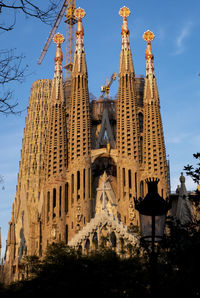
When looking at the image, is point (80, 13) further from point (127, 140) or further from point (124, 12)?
point (127, 140)

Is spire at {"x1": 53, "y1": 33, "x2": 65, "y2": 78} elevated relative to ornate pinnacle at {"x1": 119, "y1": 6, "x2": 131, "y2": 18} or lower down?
lower down

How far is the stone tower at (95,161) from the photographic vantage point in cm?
4628

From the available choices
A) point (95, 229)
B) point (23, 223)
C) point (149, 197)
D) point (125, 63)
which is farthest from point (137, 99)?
point (149, 197)

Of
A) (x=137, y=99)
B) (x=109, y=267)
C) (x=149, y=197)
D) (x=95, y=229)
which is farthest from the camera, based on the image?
(x=137, y=99)

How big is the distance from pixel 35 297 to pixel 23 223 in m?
47.3

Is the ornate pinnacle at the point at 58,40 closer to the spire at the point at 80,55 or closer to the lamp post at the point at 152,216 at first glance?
the spire at the point at 80,55

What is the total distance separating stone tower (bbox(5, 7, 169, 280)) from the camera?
152 ft

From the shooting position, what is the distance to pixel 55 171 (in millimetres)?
48812

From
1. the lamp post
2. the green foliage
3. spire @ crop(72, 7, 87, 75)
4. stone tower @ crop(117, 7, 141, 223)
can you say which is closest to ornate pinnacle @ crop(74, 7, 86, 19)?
spire @ crop(72, 7, 87, 75)

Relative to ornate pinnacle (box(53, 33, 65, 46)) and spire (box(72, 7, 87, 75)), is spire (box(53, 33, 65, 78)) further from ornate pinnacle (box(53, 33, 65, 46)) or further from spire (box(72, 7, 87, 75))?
spire (box(72, 7, 87, 75))

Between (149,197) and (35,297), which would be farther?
(35,297)

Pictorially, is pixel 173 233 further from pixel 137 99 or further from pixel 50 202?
pixel 137 99

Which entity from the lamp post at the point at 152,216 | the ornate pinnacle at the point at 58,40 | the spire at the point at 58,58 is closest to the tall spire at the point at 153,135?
the spire at the point at 58,58

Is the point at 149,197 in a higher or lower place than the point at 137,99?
lower
